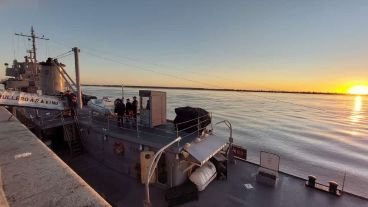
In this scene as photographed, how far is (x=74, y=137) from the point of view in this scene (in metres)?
15.1

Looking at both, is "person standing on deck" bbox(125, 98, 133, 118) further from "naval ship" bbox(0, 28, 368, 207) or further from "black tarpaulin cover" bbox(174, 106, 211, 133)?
"black tarpaulin cover" bbox(174, 106, 211, 133)

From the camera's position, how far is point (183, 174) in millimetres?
10703

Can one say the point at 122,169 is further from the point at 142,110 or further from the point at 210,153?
the point at 210,153

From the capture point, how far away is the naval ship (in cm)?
988

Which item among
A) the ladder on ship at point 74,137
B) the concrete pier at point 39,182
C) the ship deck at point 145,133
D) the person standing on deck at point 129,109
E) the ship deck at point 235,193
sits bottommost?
the ship deck at point 235,193

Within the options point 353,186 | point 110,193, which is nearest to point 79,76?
point 110,193

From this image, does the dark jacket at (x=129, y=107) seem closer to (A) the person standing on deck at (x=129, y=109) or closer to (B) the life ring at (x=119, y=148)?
(A) the person standing on deck at (x=129, y=109)

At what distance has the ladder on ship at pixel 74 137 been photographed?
48.6ft

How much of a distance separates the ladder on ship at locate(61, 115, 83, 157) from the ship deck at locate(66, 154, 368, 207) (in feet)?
9.20

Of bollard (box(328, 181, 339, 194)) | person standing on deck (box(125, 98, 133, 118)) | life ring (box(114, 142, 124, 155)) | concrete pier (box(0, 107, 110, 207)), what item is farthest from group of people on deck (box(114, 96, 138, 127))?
bollard (box(328, 181, 339, 194))

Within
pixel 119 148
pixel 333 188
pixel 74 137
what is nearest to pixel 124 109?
pixel 119 148

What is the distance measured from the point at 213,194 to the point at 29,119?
1657cm

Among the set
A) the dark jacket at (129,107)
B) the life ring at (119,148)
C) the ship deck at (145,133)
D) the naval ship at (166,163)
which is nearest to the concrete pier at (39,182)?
the naval ship at (166,163)

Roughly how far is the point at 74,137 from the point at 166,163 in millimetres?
8905
